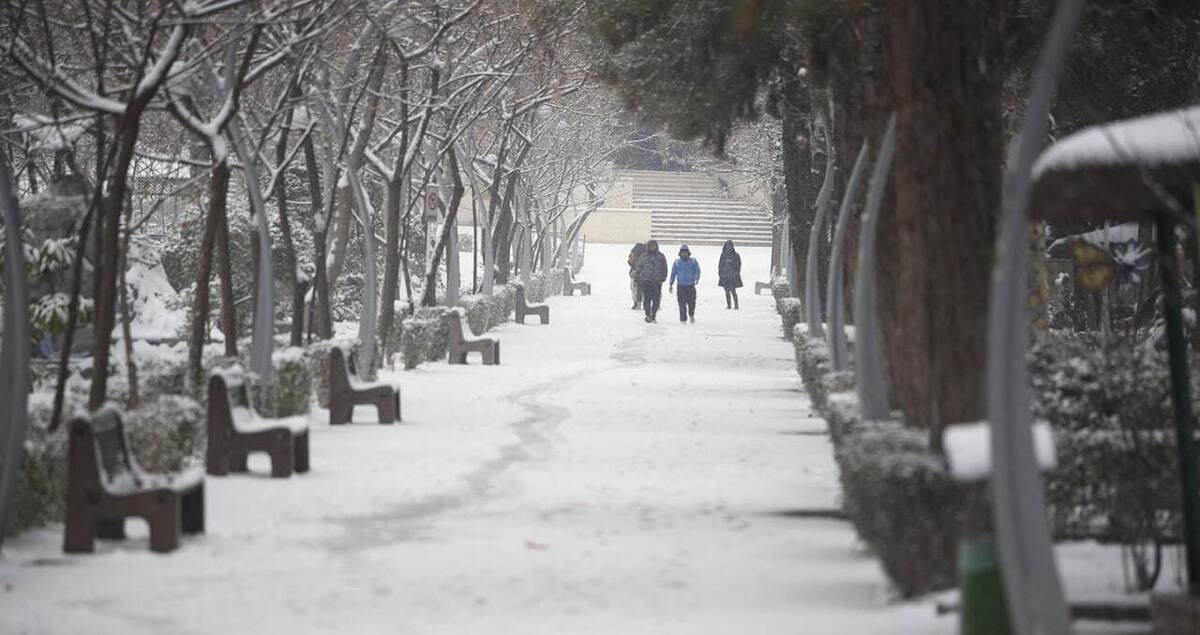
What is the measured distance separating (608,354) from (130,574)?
21112 millimetres

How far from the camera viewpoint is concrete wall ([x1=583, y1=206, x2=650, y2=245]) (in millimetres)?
88375

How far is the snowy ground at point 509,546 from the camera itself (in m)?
7.95

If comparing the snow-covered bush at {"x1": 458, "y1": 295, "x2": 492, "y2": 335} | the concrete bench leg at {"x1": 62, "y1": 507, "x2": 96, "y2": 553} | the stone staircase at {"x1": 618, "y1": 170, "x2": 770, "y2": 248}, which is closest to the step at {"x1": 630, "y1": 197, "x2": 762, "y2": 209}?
the stone staircase at {"x1": 618, "y1": 170, "x2": 770, "y2": 248}

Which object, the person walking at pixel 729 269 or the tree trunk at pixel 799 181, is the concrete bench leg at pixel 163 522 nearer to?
the tree trunk at pixel 799 181

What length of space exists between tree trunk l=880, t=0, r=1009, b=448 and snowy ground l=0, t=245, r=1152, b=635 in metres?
1.06

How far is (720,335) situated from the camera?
36750mm

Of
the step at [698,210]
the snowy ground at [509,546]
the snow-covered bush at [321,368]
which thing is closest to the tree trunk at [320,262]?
the snow-covered bush at [321,368]

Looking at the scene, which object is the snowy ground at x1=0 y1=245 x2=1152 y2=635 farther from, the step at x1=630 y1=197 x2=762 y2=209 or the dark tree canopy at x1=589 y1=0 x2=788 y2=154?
the step at x1=630 y1=197 x2=762 y2=209

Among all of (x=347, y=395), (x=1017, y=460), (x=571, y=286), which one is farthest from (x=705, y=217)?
(x=1017, y=460)

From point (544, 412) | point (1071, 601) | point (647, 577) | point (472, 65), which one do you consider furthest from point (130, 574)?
point (472, 65)

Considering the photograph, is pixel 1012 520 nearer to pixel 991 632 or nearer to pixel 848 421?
pixel 991 632

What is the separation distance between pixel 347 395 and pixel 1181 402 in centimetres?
1010

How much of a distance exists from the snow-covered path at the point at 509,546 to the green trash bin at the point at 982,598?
1231mm

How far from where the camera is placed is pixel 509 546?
9.84 metres
